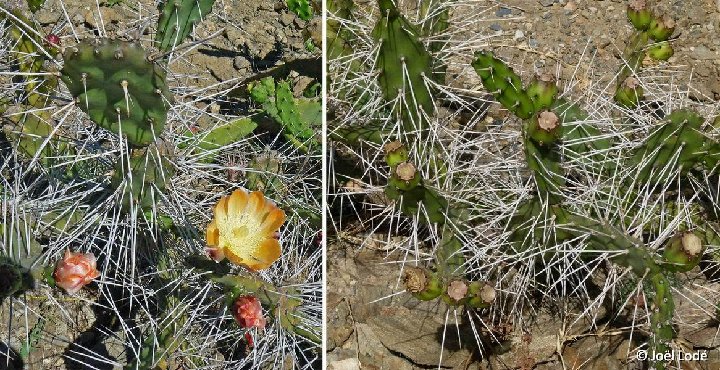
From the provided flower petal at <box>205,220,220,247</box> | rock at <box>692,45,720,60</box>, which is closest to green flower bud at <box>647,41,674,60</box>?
rock at <box>692,45,720,60</box>

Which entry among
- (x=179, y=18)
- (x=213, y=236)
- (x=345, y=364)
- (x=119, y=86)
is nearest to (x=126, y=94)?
(x=119, y=86)

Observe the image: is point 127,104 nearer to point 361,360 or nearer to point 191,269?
point 191,269

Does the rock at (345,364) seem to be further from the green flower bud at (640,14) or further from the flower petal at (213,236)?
the green flower bud at (640,14)

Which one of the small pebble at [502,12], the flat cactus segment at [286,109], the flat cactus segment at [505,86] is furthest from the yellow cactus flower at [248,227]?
the small pebble at [502,12]

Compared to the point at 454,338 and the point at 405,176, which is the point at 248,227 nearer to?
the point at 405,176

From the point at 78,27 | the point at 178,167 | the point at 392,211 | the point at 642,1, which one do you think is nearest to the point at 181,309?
the point at 178,167

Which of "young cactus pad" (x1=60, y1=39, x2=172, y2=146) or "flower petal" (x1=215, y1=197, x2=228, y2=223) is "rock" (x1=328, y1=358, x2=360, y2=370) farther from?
"young cactus pad" (x1=60, y1=39, x2=172, y2=146)
